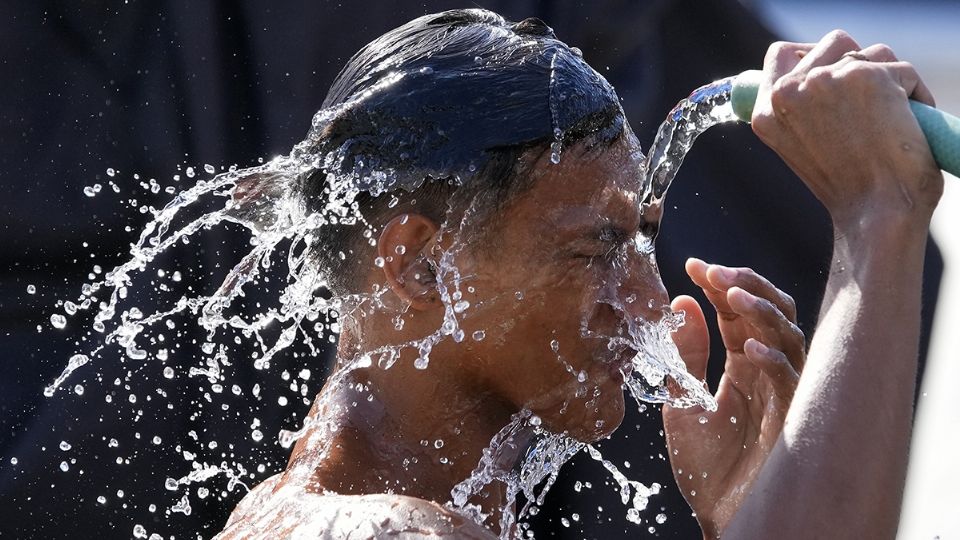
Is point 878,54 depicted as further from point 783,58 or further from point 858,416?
point 858,416

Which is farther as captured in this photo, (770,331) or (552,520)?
(552,520)

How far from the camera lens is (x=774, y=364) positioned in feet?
6.96

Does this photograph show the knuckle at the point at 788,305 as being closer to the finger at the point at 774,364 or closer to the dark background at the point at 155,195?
the finger at the point at 774,364

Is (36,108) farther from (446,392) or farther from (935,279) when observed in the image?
(935,279)

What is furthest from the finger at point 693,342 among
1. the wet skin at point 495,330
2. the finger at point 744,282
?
the wet skin at point 495,330

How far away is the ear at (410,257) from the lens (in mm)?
1907

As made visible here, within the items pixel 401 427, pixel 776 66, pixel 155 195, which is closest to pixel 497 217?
pixel 401 427

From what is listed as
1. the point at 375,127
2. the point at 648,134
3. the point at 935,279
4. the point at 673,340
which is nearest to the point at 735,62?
the point at 648,134

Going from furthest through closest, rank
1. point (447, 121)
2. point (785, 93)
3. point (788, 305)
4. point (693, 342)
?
point (693, 342) → point (788, 305) → point (447, 121) → point (785, 93)

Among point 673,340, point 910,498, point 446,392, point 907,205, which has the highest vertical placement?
point 907,205

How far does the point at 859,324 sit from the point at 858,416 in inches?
4.4

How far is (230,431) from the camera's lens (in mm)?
3229

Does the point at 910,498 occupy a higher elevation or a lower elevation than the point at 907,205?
lower

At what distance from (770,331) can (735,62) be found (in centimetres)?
113
